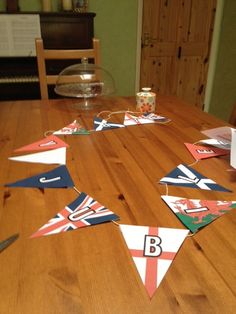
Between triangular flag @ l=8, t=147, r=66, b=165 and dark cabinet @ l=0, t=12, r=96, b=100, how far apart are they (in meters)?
1.91

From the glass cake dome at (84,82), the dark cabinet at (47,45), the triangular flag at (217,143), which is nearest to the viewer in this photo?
the triangular flag at (217,143)

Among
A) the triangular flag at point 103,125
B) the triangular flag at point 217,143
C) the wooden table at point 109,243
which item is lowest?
the wooden table at point 109,243

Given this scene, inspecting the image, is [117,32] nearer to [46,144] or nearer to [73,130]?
[73,130]

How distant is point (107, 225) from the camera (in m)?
0.65

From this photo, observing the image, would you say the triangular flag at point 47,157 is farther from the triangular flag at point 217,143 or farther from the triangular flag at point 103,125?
the triangular flag at point 217,143

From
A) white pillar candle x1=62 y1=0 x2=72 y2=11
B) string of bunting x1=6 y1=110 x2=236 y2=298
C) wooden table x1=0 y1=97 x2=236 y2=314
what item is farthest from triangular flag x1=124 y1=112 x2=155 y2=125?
white pillar candle x1=62 y1=0 x2=72 y2=11

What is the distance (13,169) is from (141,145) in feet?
1.56

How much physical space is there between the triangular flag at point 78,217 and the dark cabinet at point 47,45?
2.25 m

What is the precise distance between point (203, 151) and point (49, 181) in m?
0.57

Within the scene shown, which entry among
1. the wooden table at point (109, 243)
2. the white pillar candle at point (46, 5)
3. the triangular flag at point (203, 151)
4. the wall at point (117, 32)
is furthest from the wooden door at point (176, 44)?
the wooden table at point (109, 243)

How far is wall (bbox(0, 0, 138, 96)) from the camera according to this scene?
3.09 m

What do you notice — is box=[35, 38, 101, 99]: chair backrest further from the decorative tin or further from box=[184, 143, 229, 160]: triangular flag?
box=[184, 143, 229, 160]: triangular flag

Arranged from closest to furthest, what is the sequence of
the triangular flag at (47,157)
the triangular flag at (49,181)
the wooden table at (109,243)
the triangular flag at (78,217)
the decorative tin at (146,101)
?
the wooden table at (109,243) < the triangular flag at (78,217) < the triangular flag at (49,181) < the triangular flag at (47,157) < the decorative tin at (146,101)

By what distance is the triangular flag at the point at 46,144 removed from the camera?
1.03m
